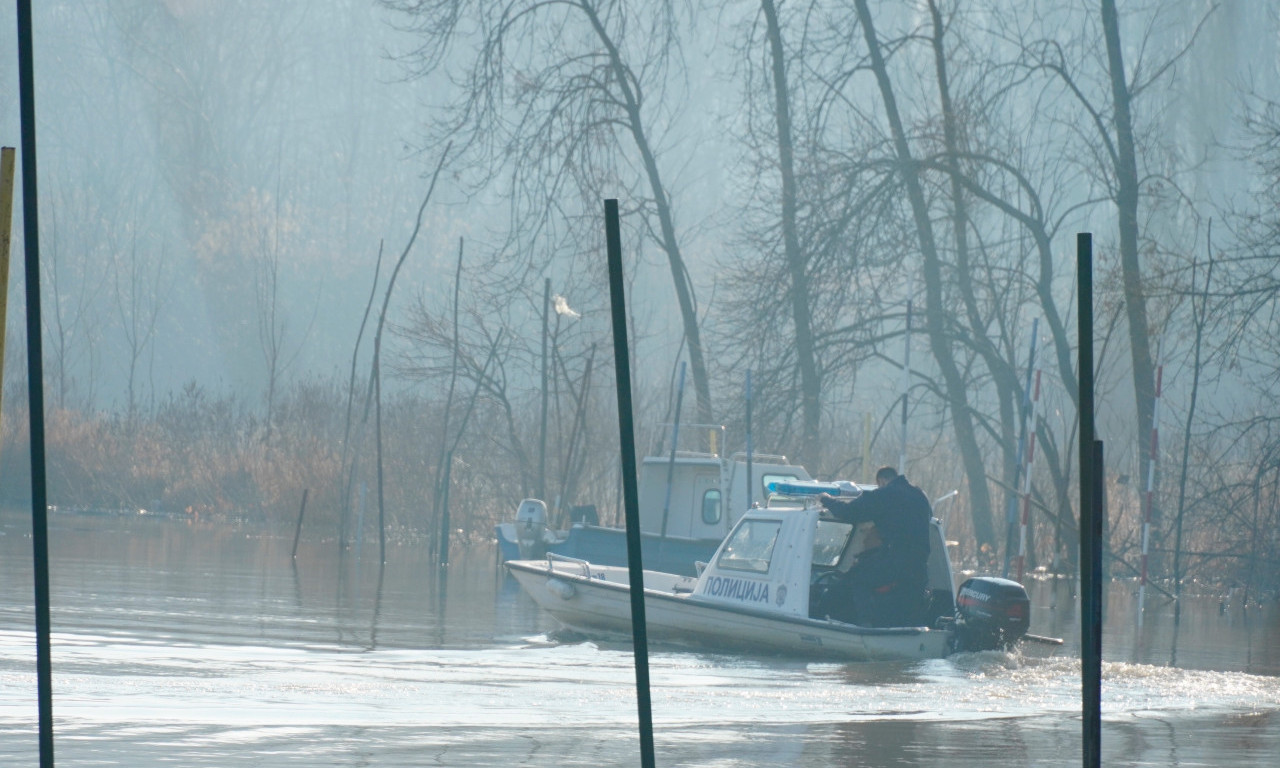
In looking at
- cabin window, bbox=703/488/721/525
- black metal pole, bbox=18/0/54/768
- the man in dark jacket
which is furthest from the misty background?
black metal pole, bbox=18/0/54/768

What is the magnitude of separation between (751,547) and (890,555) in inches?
54.9

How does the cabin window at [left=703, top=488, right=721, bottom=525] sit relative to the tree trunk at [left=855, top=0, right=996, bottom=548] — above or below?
below

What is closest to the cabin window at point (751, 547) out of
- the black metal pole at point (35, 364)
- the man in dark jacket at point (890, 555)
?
the man in dark jacket at point (890, 555)

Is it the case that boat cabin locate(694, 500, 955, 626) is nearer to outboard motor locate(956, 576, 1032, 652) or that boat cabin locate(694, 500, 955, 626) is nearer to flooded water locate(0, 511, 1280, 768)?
outboard motor locate(956, 576, 1032, 652)

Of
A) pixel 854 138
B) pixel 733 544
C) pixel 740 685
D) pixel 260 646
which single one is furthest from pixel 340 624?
pixel 854 138

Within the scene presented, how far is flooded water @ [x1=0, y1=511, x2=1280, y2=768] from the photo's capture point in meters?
9.91

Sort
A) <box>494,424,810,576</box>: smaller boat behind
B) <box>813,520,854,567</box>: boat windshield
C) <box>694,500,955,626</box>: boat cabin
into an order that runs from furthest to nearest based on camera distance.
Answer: <box>494,424,810,576</box>: smaller boat behind, <box>813,520,854,567</box>: boat windshield, <box>694,500,955,626</box>: boat cabin

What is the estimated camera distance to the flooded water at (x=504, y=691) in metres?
9.91

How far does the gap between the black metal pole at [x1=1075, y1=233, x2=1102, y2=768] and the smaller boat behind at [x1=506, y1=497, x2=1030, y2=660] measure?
10.1 metres

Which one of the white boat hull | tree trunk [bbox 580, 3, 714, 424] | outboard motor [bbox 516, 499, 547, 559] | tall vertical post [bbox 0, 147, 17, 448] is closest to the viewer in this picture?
tall vertical post [bbox 0, 147, 17, 448]

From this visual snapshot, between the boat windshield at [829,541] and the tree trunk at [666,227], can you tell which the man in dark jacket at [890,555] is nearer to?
the boat windshield at [829,541]

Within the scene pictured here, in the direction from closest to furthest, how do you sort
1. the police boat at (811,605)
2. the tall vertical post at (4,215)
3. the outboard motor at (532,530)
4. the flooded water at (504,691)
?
the tall vertical post at (4,215) → the flooded water at (504,691) → the police boat at (811,605) → the outboard motor at (532,530)

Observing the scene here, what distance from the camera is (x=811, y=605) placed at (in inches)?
644

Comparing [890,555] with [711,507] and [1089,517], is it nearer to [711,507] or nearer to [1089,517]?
[711,507]
